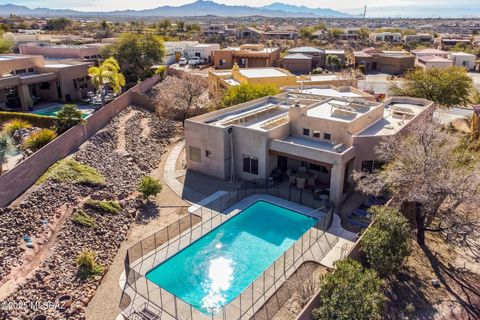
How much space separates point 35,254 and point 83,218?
3648 mm

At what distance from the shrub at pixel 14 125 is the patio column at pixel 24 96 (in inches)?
324

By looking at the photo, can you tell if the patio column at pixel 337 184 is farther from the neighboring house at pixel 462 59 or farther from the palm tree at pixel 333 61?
the neighboring house at pixel 462 59

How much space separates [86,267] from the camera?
1800cm

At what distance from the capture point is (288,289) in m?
17.5

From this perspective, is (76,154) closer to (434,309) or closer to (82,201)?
(82,201)

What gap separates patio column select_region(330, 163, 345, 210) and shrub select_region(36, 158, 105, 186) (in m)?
16.1

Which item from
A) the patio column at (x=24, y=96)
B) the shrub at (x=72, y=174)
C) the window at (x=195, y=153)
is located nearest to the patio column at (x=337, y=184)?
the window at (x=195, y=153)

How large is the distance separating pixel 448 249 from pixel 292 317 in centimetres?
1077

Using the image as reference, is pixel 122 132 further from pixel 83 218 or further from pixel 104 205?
pixel 83 218

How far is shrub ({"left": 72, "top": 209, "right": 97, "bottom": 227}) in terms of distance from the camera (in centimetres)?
2102

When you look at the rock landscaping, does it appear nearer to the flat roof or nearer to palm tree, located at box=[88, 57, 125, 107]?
palm tree, located at box=[88, 57, 125, 107]

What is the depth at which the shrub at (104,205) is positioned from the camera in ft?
74.7

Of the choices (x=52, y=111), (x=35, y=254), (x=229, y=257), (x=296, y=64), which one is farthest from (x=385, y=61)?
(x=35, y=254)

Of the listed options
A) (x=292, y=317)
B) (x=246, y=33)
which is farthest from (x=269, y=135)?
(x=246, y=33)
